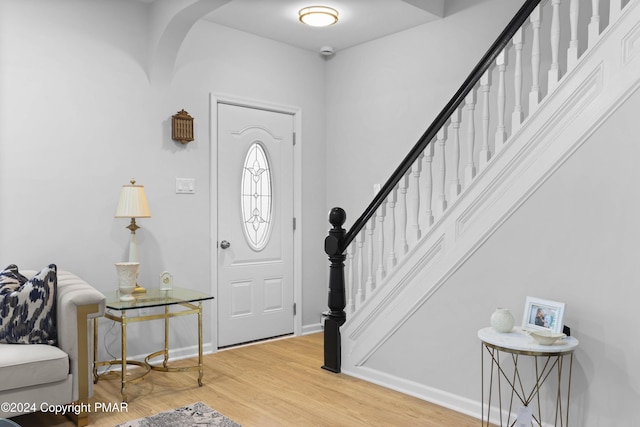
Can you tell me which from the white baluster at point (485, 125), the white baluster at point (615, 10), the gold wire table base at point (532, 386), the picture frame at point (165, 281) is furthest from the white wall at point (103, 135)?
the white baluster at point (615, 10)

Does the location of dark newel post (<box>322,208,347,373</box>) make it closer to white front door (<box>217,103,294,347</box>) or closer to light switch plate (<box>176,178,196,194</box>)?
white front door (<box>217,103,294,347</box>)

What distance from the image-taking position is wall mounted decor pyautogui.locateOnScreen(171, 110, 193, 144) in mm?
4137

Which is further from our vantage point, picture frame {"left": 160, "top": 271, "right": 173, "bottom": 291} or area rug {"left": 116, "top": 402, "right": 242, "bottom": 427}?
picture frame {"left": 160, "top": 271, "right": 173, "bottom": 291}

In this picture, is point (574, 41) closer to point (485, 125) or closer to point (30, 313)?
point (485, 125)

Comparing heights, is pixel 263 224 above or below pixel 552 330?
above

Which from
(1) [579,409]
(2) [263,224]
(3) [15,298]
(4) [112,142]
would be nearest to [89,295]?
(3) [15,298]

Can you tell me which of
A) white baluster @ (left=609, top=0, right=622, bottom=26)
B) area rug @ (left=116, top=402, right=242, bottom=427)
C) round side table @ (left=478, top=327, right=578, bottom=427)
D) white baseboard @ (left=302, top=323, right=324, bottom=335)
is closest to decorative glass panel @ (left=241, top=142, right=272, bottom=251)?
white baseboard @ (left=302, top=323, right=324, bottom=335)

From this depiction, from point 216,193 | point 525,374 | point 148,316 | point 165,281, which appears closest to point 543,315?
point 525,374

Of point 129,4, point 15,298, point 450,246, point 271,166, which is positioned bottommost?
point 15,298

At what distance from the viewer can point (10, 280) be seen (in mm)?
2936

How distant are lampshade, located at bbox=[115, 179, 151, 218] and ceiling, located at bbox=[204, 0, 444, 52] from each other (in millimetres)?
1557

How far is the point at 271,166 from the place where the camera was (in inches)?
190

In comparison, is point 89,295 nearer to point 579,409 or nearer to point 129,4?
point 129,4

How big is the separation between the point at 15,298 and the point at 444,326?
2.40 m
